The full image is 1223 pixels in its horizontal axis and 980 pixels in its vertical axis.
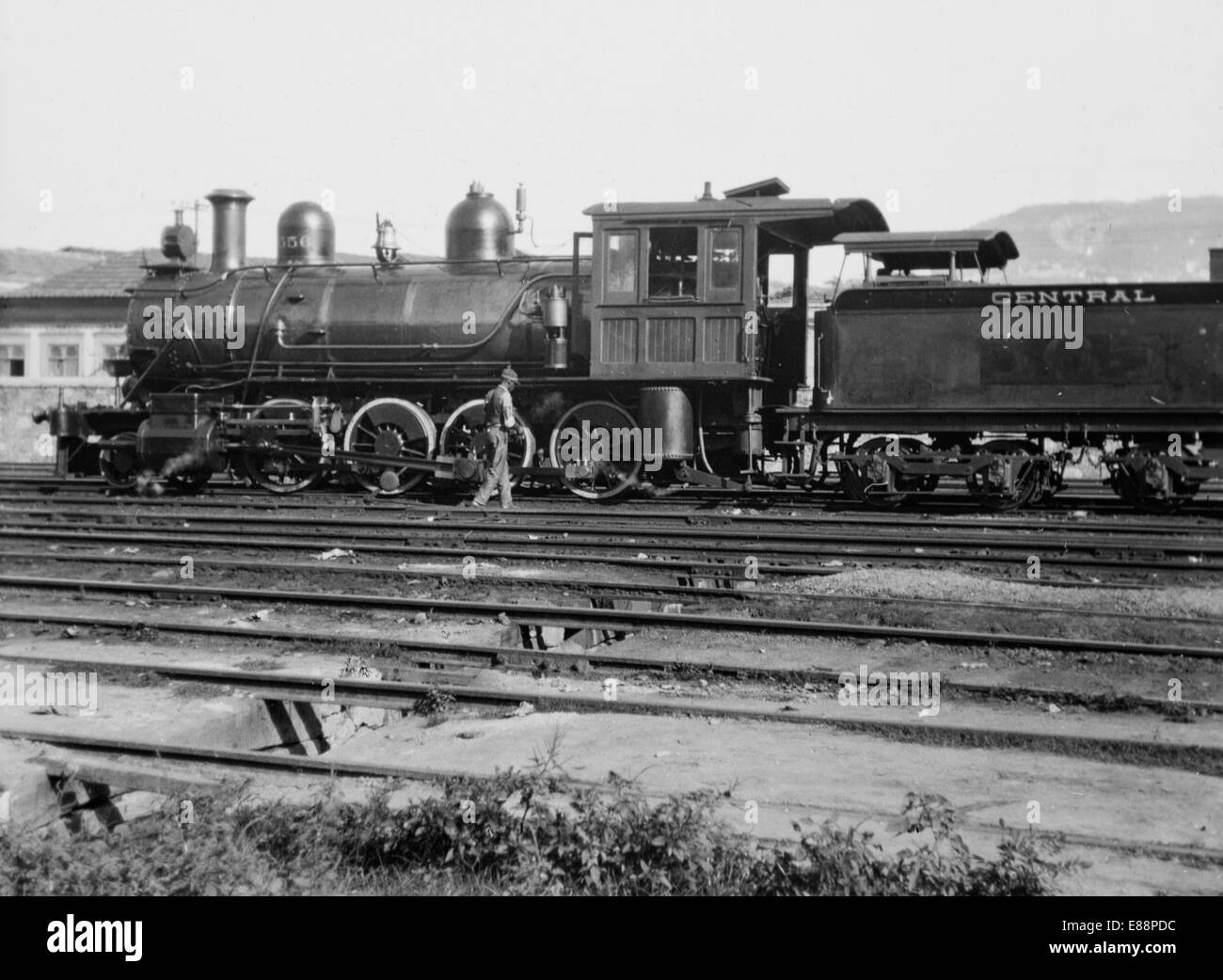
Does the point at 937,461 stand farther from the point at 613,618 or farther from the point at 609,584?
the point at 613,618

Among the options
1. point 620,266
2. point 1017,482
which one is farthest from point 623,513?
point 1017,482

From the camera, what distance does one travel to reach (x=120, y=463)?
57.4 feet

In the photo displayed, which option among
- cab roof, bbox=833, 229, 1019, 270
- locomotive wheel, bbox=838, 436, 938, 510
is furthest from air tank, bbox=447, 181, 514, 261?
locomotive wheel, bbox=838, 436, 938, 510

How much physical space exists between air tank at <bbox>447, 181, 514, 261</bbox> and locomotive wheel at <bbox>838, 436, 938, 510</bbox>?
251 inches

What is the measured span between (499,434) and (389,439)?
212 centimetres

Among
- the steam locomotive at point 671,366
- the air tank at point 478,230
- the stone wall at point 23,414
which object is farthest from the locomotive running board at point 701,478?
the stone wall at point 23,414

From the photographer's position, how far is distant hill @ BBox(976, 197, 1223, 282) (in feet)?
200

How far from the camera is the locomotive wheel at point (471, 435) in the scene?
15867mm

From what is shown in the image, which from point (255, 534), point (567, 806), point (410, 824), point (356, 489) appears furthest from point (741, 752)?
point (356, 489)

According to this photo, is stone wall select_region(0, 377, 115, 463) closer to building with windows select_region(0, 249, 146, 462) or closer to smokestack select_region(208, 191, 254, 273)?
building with windows select_region(0, 249, 146, 462)

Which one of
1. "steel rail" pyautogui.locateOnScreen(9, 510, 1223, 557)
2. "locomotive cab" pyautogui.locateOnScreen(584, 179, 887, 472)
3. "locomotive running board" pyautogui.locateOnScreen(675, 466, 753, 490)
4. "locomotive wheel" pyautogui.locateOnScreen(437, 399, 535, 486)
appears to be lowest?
"steel rail" pyautogui.locateOnScreen(9, 510, 1223, 557)

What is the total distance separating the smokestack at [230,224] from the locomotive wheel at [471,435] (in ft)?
19.7
